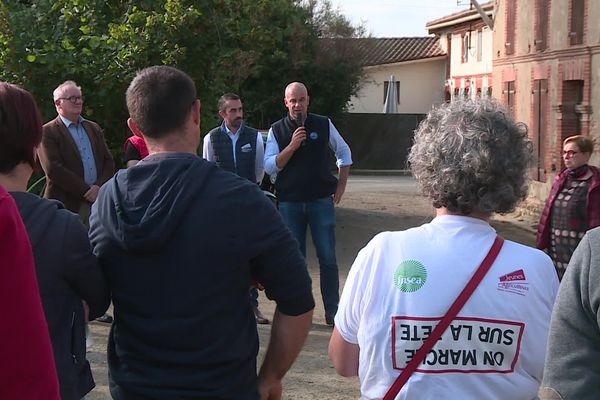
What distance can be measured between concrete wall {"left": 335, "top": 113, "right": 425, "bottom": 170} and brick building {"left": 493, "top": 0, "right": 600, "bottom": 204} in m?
14.5

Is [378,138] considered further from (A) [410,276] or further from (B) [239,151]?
(A) [410,276]

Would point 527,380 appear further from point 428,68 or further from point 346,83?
point 428,68

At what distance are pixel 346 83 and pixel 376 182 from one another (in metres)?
5.56

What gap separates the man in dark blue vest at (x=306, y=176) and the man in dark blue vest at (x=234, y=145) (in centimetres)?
15

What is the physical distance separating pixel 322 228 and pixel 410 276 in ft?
17.4

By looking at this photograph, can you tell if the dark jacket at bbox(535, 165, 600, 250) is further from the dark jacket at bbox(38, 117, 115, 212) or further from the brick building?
the brick building

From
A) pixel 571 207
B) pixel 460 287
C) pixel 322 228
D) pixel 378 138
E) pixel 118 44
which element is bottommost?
pixel 378 138

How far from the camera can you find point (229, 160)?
7.73 meters

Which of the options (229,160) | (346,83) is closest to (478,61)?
(346,83)

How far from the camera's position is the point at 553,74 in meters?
18.8

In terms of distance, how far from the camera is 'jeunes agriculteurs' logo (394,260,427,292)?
2.44m

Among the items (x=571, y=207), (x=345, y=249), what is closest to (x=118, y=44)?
(x=345, y=249)

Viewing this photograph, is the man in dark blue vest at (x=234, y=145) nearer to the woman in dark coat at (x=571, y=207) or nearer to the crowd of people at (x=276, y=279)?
the woman in dark coat at (x=571, y=207)

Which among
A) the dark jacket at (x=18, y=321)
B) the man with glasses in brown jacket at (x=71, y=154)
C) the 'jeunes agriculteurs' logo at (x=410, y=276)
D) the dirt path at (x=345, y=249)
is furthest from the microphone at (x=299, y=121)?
the dark jacket at (x=18, y=321)
